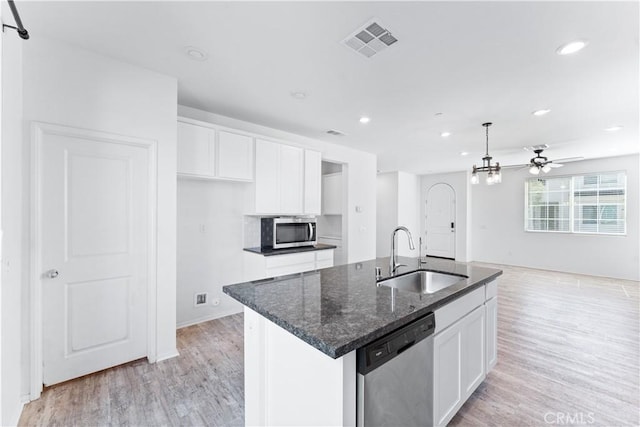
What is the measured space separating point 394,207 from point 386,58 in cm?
605

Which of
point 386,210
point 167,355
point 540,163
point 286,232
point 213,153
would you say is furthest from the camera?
point 386,210

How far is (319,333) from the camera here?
1.12 metres

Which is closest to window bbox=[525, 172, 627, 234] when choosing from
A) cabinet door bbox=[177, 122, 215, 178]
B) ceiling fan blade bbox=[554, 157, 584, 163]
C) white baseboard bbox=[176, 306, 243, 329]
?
ceiling fan blade bbox=[554, 157, 584, 163]

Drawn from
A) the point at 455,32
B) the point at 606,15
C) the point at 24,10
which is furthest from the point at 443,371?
the point at 24,10

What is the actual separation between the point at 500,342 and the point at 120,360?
378cm

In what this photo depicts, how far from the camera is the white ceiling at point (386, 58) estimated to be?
5.87 feet

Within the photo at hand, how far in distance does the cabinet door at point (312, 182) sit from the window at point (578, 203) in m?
5.98

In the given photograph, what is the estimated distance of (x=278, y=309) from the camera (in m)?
1.39

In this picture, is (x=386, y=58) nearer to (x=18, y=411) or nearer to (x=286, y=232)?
(x=286, y=232)

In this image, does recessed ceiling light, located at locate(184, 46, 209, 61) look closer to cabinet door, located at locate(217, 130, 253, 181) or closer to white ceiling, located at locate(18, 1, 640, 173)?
white ceiling, located at locate(18, 1, 640, 173)

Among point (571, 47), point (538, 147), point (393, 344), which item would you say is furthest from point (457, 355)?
point (538, 147)

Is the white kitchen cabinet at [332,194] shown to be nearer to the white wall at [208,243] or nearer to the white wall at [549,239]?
the white wall at [208,243]

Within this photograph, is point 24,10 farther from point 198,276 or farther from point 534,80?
point 534,80

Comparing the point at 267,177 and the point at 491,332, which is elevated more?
the point at 267,177
